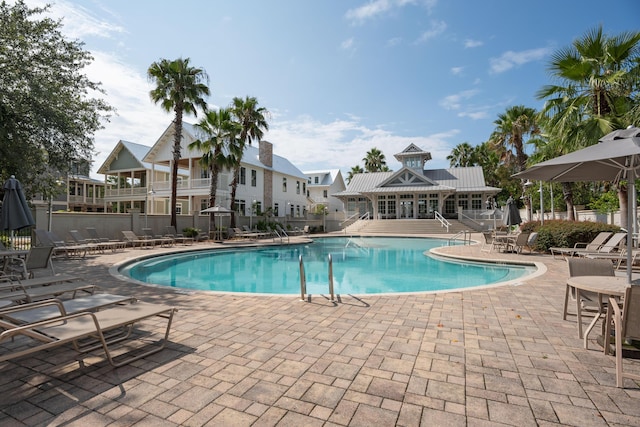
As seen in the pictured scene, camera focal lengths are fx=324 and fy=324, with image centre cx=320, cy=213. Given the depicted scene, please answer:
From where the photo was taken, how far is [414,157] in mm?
37219

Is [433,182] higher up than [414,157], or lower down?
lower down

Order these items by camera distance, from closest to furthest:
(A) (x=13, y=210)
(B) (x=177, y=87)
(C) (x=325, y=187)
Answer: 1. (A) (x=13, y=210)
2. (B) (x=177, y=87)
3. (C) (x=325, y=187)

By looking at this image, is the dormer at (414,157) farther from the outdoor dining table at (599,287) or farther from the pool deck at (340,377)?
the outdoor dining table at (599,287)

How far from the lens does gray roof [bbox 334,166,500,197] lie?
Result: 3272cm

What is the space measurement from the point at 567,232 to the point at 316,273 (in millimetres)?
9919

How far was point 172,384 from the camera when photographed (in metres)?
2.90

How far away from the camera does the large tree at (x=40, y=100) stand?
34.4ft

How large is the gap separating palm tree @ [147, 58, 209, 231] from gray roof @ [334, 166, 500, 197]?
19058mm

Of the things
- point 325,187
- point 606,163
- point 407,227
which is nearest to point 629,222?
point 606,163

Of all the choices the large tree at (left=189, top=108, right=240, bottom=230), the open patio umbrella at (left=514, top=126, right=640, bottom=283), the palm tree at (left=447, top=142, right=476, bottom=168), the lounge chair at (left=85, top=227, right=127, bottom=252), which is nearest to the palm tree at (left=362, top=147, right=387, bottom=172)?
the palm tree at (left=447, top=142, right=476, bottom=168)

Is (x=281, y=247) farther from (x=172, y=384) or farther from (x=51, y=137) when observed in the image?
(x=172, y=384)

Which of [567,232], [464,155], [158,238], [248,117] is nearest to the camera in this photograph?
[567,232]

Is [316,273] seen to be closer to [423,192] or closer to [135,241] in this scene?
[135,241]

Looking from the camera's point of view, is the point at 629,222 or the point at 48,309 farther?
the point at 629,222
